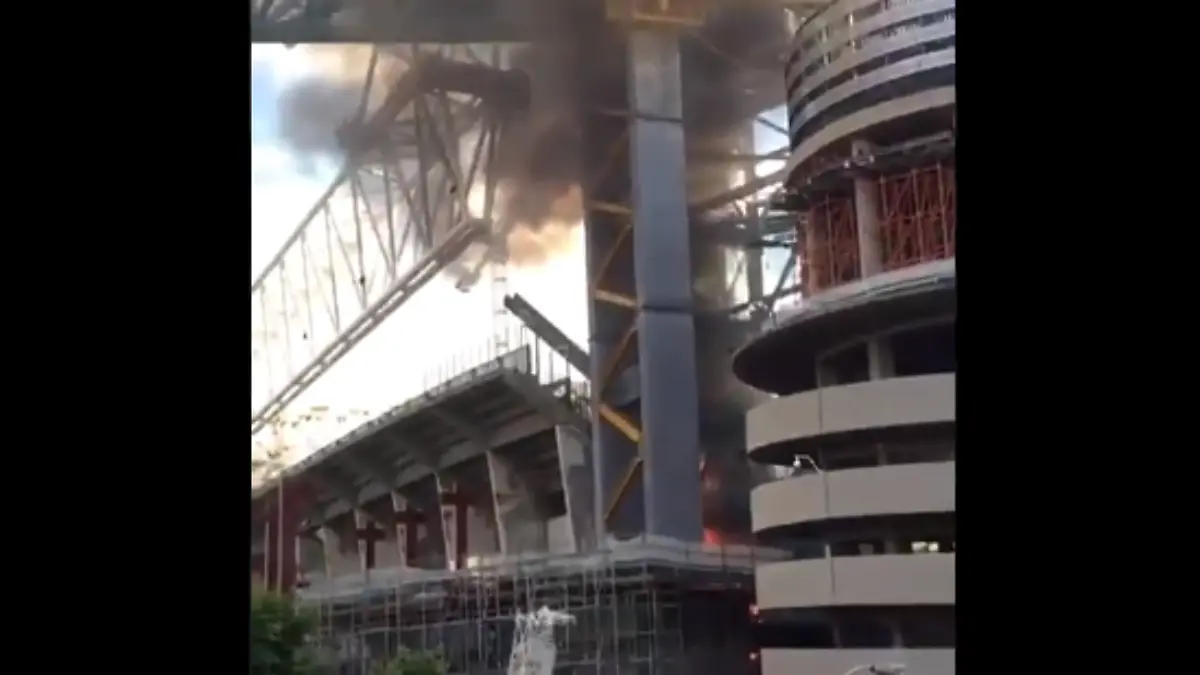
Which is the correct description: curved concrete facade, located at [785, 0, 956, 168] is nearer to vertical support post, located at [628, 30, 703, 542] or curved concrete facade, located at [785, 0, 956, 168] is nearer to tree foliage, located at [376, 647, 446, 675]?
vertical support post, located at [628, 30, 703, 542]

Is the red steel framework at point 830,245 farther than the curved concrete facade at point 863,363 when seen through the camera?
Yes

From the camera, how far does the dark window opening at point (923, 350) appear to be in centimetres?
144

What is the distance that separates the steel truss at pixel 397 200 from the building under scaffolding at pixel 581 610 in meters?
0.29

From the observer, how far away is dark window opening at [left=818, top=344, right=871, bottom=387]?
152 centimetres

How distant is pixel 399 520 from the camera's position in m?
1.51

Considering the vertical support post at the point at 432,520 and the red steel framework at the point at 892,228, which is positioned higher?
the red steel framework at the point at 892,228

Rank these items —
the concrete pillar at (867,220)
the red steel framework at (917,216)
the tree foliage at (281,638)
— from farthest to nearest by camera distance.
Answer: the concrete pillar at (867,220) < the red steel framework at (917,216) < the tree foliage at (281,638)

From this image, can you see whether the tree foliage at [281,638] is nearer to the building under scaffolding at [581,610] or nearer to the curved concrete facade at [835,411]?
the building under scaffolding at [581,610]

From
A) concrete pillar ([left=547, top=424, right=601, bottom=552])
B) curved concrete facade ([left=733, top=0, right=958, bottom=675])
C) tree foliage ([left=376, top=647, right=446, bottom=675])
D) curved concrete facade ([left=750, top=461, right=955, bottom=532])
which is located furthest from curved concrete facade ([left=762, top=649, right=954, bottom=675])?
tree foliage ([left=376, top=647, right=446, bottom=675])

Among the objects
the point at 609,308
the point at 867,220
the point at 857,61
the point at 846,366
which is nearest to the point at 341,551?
the point at 609,308

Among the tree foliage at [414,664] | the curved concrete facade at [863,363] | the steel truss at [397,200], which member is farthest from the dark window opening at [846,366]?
the tree foliage at [414,664]
